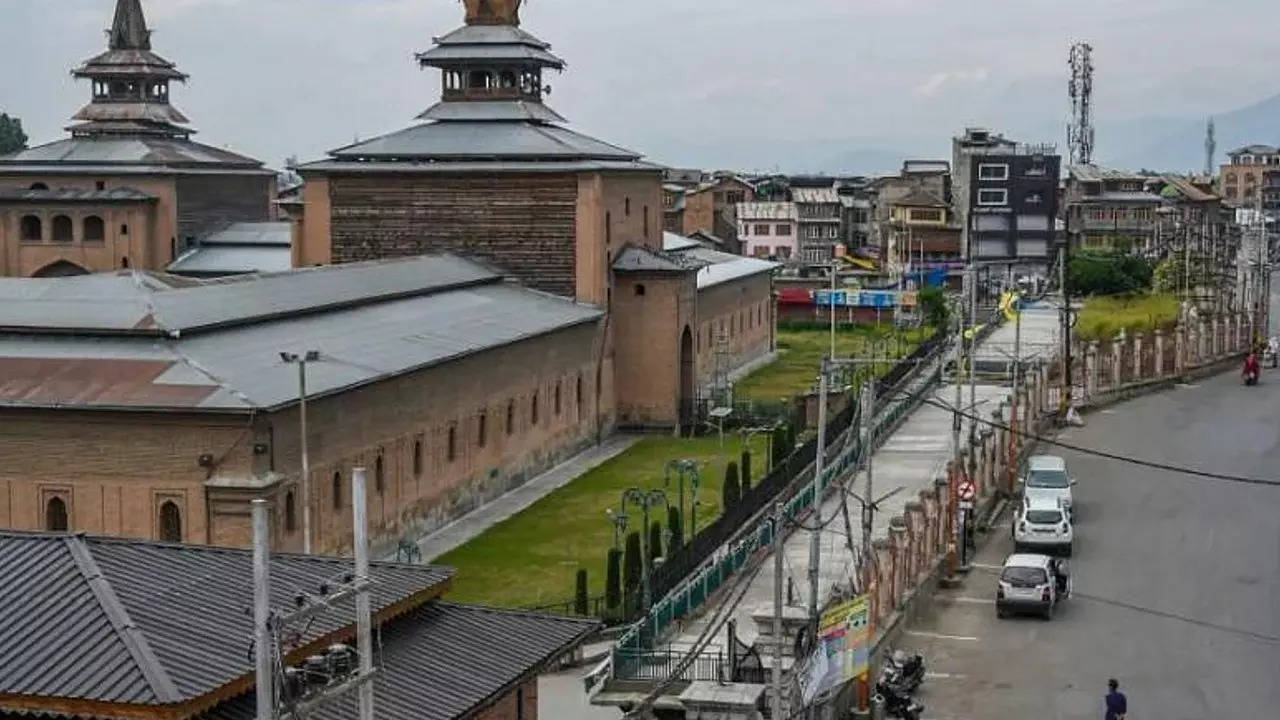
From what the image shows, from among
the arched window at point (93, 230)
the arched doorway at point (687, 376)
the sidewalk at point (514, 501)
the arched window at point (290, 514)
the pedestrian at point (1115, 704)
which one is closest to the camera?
the pedestrian at point (1115, 704)

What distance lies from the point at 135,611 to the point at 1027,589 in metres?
19.8

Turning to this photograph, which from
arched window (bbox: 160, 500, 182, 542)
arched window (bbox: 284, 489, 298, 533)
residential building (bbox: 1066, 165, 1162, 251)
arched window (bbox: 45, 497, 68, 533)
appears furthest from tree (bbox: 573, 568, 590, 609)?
residential building (bbox: 1066, 165, 1162, 251)

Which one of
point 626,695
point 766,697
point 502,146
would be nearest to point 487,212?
point 502,146

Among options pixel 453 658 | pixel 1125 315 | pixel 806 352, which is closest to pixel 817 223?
pixel 806 352

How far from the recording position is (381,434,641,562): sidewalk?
3925 cm

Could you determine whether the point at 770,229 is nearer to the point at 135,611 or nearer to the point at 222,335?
the point at 222,335

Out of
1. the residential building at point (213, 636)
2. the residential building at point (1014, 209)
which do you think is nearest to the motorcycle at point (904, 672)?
the residential building at point (213, 636)

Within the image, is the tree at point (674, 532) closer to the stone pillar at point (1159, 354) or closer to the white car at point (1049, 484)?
the white car at point (1049, 484)

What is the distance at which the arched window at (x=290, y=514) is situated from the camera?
33312 mm

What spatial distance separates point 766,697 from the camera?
21.7 metres

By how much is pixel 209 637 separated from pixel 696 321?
4644 centimetres

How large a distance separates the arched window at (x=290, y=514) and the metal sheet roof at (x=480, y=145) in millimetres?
23474

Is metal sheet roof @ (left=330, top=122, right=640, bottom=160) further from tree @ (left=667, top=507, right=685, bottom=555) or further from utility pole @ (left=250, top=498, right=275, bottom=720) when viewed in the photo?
utility pole @ (left=250, top=498, right=275, bottom=720)

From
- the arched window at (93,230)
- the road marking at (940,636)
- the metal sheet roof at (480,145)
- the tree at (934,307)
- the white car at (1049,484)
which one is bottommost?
the road marking at (940,636)
